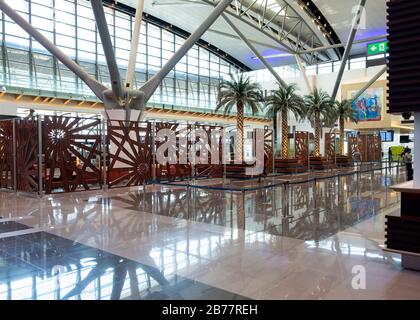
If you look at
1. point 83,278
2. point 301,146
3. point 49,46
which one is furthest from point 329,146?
point 83,278

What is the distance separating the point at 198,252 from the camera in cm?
657

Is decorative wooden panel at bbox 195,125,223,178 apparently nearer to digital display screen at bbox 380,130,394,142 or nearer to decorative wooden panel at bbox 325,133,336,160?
decorative wooden panel at bbox 325,133,336,160

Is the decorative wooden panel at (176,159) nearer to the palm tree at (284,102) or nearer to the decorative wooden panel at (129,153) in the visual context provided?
Answer: the decorative wooden panel at (129,153)

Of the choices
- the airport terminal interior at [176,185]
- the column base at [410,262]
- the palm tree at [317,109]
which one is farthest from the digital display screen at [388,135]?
the column base at [410,262]

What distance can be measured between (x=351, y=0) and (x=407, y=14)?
101ft

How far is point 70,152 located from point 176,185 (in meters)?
5.54

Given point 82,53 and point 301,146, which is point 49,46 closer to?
point 82,53

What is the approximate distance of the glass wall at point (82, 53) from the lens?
29.5 meters

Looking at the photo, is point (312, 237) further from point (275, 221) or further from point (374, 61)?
point (374, 61)

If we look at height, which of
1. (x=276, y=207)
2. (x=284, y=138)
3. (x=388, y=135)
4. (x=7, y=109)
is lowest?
(x=276, y=207)

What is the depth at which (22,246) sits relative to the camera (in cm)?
704

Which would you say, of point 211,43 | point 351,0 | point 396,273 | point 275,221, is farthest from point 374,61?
point 396,273

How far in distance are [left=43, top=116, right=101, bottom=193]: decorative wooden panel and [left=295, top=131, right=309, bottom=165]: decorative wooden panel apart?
1546 cm

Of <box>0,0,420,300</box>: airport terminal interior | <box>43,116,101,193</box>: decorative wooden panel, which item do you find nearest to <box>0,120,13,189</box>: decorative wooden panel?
<box>0,0,420,300</box>: airport terminal interior
